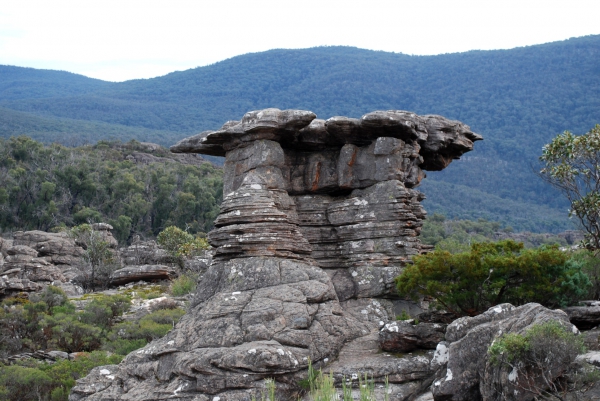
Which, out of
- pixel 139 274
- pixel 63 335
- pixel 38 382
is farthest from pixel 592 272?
pixel 139 274

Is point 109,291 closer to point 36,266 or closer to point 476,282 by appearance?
point 36,266

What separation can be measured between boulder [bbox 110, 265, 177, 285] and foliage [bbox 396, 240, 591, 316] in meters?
26.9

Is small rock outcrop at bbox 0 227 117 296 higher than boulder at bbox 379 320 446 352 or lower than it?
lower

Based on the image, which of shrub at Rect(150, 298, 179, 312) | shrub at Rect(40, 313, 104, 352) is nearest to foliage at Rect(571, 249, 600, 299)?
shrub at Rect(40, 313, 104, 352)

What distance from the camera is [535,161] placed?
141625 millimetres

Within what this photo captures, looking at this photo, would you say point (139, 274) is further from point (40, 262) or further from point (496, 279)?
point (496, 279)

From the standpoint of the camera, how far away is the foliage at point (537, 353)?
40.8 ft

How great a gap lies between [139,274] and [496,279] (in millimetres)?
28894

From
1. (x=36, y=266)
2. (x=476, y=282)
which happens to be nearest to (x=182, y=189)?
(x=36, y=266)

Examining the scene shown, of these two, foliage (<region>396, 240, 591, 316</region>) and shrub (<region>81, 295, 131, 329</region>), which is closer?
foliage (<region>396, 240, 591, 316</region>)

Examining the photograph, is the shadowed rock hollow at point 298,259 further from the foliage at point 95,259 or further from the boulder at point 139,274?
the foliage at point 95,259

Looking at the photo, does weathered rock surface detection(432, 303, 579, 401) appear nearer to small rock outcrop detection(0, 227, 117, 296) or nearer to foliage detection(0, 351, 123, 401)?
foliage detection(0, 351, 123, 401)

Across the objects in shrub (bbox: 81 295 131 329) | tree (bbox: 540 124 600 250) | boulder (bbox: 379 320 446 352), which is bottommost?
shrub (bbox: 81 295 131 329)

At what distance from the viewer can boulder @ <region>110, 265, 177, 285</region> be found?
4278 cm
